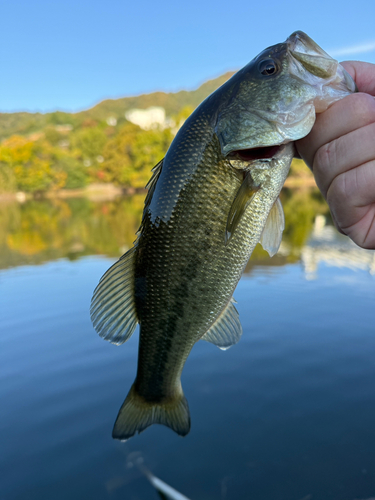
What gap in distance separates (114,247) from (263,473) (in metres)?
15.4

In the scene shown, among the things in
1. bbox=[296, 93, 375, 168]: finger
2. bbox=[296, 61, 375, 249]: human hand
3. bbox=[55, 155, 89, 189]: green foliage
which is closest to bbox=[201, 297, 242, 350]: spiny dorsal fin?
bbox=[296, 61, 375, 249]: human hand

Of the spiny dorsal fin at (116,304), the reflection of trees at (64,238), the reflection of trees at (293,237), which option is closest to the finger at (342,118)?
the spiny dorsal fin at (116,304)

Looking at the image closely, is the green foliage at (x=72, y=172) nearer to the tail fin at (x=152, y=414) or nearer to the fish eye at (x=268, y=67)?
the tail fin at (x=152, y=414)

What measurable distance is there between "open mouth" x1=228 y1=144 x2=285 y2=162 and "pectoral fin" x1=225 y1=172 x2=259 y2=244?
0.10 metres

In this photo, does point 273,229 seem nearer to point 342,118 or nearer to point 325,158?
point 325,158

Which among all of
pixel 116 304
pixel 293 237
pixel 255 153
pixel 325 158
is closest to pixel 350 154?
pixel 325 158

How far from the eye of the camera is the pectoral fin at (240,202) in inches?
79.8

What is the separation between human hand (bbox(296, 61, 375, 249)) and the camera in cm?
194

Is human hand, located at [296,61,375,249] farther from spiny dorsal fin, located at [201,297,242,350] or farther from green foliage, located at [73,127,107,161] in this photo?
green foliage, located at [73,127,107,161]

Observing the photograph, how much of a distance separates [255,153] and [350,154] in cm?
48

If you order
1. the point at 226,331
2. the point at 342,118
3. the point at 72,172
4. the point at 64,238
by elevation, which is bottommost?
the point at 72,172

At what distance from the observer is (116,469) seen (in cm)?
533

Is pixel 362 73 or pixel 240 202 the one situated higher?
pixel 362 73

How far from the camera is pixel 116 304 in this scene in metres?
2.45
